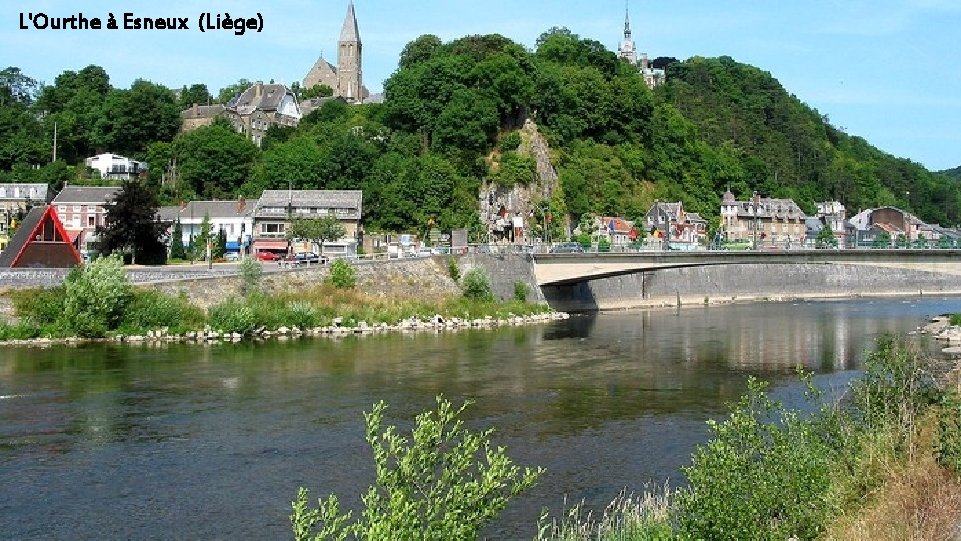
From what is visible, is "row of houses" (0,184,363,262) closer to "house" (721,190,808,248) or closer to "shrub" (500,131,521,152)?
"shrub" (500,131,521,152)

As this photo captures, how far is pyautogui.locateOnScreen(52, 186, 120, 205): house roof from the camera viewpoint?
84750mm

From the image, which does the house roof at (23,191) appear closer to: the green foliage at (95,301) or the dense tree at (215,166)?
the dense tree at (215,166)

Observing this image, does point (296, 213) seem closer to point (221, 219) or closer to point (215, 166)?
point (221, 219)

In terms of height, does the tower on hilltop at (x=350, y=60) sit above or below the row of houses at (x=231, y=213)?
above

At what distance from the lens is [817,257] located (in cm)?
6259

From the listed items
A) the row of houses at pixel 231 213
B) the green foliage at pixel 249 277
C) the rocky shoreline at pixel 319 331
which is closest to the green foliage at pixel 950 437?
the rocky shoreline at pixel 319 331

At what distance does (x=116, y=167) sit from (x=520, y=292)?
163 ft

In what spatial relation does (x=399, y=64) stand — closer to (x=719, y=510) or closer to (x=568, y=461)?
(x=568, y=461)

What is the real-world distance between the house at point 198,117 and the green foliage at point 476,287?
1989 inches

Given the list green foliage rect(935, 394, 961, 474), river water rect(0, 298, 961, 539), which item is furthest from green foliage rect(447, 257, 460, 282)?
green foliage rect(935, 394, 961, 474)

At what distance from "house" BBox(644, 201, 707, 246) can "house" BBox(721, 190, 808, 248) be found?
1133 cm

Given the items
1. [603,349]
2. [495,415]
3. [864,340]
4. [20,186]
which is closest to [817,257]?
[864,340]

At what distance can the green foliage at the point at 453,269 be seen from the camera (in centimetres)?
6216

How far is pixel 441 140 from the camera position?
3484 inches
